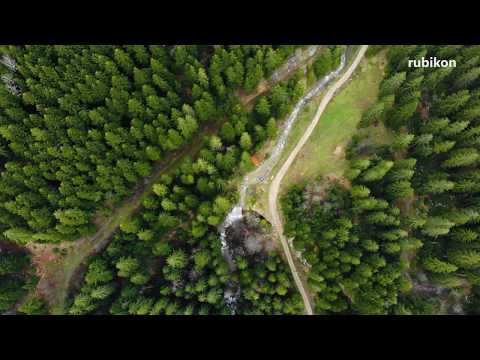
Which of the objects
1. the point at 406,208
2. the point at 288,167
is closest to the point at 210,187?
the point at 288,167

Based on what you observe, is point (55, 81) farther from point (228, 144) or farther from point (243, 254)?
point (243, 254)

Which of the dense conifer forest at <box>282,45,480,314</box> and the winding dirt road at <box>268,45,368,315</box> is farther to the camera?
the winding dirt road at <box>268,45,368,315</box>

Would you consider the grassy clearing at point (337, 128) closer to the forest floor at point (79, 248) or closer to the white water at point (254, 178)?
the white water at point (254, 178)

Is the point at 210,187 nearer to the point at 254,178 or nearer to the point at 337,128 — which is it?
the point at 254,178

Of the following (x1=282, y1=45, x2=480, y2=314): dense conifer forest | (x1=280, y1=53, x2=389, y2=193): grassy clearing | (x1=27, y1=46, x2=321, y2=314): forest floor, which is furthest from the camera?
(x1=280, y1=53, x2=389, y2=193): grassy clearing

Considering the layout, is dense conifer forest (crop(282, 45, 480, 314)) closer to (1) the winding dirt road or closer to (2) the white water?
(1) the winding dirt road

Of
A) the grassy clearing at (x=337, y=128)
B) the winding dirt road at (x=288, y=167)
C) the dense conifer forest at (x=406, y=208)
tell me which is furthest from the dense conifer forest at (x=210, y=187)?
the grassy clearing at (x=337, y=128)

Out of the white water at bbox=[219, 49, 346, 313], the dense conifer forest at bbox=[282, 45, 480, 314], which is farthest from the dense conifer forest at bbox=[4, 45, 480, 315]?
the white water at bbox=[219, 49, 346, 313]
